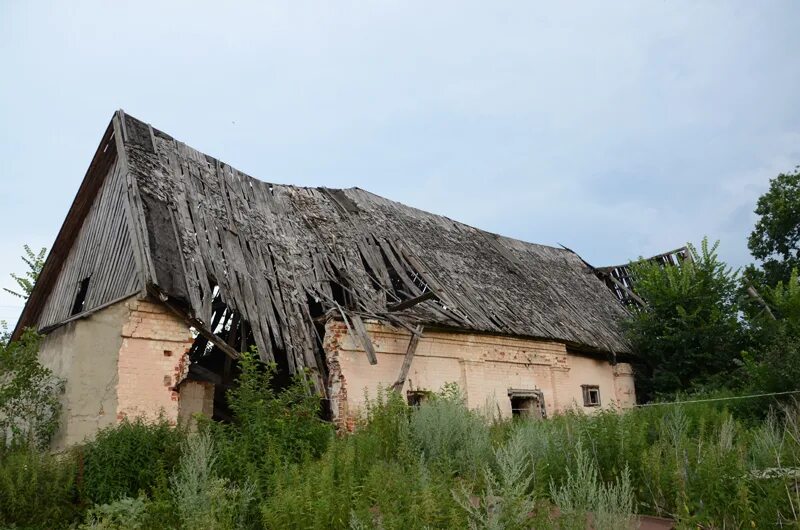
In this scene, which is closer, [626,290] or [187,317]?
[187,317]

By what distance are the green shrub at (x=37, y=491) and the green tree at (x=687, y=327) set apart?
1453 cm

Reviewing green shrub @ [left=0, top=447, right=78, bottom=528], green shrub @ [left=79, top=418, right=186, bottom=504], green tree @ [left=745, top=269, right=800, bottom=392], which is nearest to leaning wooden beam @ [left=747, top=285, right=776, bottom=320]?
green tree @ [left=745, top=269, right=800, bottom=392]

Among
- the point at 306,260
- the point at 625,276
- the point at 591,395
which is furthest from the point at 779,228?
the point at 306,260

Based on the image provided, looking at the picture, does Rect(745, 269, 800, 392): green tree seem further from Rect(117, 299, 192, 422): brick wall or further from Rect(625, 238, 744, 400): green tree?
Rect(117, 299, 192, 422): brick wall

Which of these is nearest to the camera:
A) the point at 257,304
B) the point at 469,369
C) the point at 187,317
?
the point at 187,317

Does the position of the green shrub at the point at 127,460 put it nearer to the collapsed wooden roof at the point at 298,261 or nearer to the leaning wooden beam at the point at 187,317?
the leaning wooden beam at the point at 187,317

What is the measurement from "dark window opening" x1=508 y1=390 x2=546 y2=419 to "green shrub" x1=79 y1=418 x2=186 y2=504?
8368mm

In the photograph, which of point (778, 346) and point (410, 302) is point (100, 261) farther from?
point (778, 346)

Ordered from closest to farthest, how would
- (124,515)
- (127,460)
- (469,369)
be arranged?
(124,515) → (127,460) → (469,369)

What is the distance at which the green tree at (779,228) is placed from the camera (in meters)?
27.6

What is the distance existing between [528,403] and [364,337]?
5.44 m

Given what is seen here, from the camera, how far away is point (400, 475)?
236 inches

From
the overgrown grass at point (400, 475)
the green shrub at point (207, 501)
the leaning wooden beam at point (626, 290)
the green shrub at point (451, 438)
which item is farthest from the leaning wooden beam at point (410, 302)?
the leaning wooden beam at point (626, 290)

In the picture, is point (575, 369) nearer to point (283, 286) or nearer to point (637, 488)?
point (283, 286)
